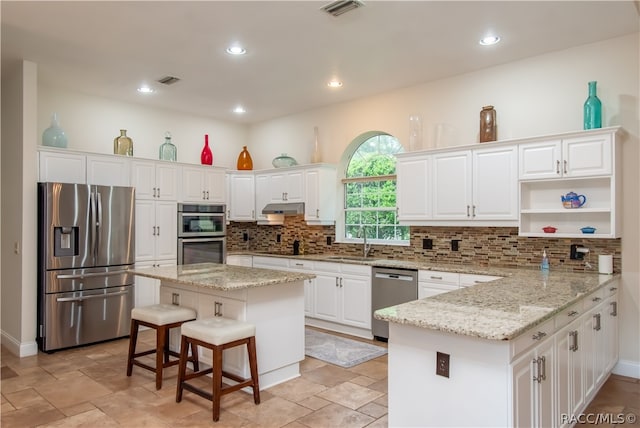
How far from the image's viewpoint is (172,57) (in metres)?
4.20

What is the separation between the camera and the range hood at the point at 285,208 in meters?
5.93

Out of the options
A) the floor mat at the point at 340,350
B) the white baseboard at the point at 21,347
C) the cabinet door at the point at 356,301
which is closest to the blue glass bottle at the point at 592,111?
the cabinet door at the point at 356,301

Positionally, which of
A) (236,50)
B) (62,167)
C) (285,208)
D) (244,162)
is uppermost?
(236,50)

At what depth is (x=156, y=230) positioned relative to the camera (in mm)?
5418

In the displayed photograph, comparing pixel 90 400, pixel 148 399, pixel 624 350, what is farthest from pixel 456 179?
pixel 90 400

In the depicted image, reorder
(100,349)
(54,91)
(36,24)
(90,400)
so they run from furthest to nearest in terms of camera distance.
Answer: (54,91)
(100,349)
(36,24)
(90,400)

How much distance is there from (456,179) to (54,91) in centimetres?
477

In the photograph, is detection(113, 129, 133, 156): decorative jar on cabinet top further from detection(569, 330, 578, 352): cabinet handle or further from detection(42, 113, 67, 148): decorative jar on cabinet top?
detection(569, 330, 578, 352): cabinet handle

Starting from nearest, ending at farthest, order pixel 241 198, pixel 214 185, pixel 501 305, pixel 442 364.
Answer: pixel 442 364, pixel 501 305, pixel 214 185, pixel 241 198

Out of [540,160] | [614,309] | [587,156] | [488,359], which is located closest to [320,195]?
[540,160]

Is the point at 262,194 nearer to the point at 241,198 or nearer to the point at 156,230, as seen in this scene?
the point at 241,198

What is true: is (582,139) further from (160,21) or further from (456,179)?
(160,21)

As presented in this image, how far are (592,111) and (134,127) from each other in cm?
539

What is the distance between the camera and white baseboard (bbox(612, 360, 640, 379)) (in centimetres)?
369
